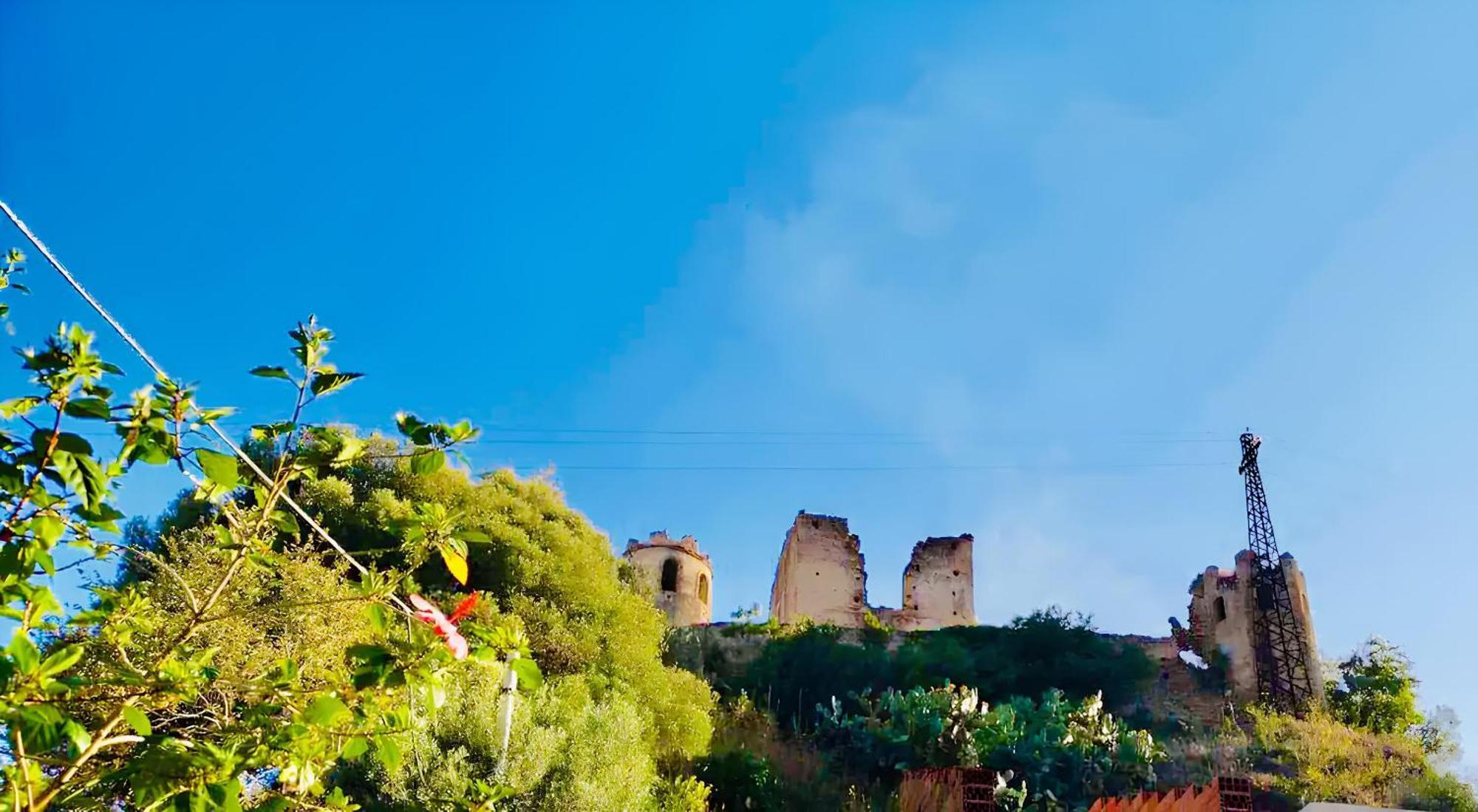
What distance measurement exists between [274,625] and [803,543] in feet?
65.6

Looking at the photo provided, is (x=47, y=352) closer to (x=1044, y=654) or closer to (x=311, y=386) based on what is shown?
(x=311, y=386)

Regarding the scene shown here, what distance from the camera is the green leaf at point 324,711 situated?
9.12ft

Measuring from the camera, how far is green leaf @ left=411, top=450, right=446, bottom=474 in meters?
3.09

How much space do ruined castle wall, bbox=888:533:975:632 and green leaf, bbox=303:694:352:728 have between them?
26.6 metres

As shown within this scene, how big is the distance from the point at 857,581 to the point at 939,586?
97.2 inches

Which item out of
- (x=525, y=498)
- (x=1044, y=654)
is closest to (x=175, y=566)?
(x=525, y=498)

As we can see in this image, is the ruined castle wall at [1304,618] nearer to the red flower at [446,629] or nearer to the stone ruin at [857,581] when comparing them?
the stone ruin at [857,581]

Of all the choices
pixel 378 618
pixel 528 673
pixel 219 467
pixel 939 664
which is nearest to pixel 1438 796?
pixel 939 664

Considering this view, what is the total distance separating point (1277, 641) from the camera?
80.7 feet

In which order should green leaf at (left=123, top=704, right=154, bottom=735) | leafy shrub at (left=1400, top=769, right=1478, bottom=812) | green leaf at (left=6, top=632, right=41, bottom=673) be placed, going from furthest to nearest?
leafy shrub at (left=1400, top=769, right=1478, bottom=812) → green leaf at (left=123, top=704, right=154, bottom=735) → green leaf at (left=6, top=632, right=41, bottom=673)

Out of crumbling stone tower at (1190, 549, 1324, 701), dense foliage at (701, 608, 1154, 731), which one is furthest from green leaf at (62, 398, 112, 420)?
crumbling stone tower at (1190, 549, 1324, 701)

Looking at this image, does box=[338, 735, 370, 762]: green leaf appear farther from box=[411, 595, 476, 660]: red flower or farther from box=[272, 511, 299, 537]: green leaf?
box=[272, 511, 299, 537]: green leaf

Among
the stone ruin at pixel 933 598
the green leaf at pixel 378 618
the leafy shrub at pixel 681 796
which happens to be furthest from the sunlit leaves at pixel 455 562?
the stone ruin at pixel 933 598

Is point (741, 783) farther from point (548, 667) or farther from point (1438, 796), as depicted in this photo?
point (1438, 796)
